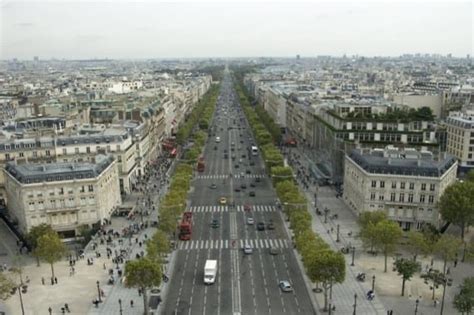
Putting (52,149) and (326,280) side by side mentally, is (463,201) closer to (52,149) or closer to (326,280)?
(326,280)

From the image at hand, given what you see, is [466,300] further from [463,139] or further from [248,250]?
[463,139]

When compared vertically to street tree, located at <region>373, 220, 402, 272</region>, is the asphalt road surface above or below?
below

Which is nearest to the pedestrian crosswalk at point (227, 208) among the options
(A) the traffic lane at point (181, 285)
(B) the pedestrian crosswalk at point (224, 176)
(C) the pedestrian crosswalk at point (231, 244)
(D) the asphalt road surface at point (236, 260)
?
(D) the asphalt road surface at point (236, 260)

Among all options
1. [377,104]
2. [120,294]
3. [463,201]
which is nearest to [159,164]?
[377,104]

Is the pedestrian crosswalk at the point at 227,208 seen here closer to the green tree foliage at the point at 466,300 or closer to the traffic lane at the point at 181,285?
the traffic lane at the point at 181,285

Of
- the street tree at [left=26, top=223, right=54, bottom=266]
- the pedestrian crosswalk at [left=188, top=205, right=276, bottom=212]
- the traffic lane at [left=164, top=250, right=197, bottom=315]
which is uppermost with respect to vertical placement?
the street tree at [left=26, top=223, right=54, bottom=266]

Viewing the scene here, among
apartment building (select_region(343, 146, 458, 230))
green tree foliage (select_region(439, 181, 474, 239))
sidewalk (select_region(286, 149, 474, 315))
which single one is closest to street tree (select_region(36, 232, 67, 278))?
sidewalk (select_region(286, 149, 474, 315))

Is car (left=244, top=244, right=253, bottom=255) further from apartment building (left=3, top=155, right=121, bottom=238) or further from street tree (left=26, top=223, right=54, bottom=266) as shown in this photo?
street tree (left=26, top=223, right=54, bottom=266)
